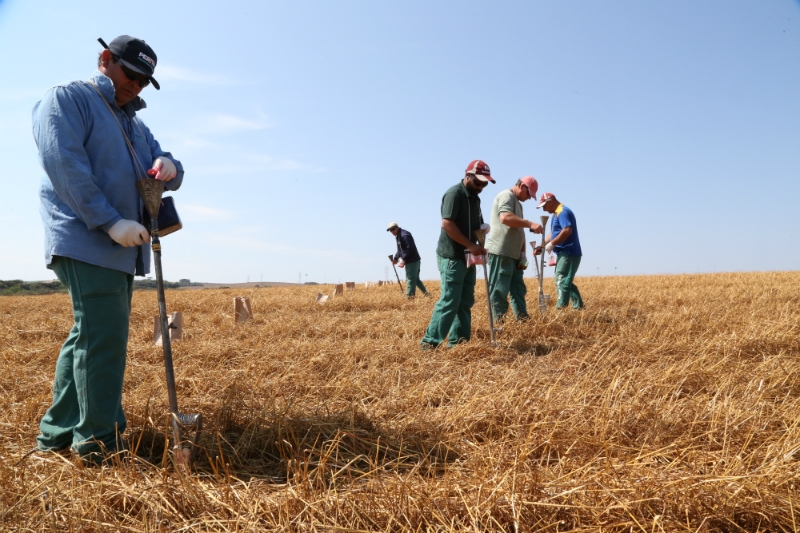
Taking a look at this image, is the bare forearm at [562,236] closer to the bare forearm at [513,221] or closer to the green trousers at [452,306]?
the bare forearm at [513,221]

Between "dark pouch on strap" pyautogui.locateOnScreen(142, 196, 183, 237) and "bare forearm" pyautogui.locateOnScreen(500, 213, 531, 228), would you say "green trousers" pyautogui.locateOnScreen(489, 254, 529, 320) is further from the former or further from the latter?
"dark pouch on strap" pyautogui.locateOnScreen(142, 196, 183, 237)

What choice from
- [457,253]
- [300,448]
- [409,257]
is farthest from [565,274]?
[300,448]

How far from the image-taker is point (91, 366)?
2348 mm

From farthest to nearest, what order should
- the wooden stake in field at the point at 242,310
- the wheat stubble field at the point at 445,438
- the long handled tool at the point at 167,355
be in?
the wooden stake in field at the point at 242,310 → the long handled tool at the point at 167,355 → the wheat stubble field at the point at 445,438

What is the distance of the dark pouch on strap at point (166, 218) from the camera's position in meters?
2.59

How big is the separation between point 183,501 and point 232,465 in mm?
508

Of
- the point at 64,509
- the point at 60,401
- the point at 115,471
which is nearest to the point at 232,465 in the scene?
the point at 115,471

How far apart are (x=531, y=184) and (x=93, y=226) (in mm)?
5058

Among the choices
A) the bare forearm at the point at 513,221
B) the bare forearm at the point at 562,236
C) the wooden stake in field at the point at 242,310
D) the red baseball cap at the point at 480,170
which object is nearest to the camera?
the red baseball cap at the point at 480,170

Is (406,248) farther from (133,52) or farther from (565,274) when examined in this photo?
(133,52)

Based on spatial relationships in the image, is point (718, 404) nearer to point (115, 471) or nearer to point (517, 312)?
point (115, 471)

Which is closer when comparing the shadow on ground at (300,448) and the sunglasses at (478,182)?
the shadow on ground at (300,448)

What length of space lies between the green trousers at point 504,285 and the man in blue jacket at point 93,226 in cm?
417

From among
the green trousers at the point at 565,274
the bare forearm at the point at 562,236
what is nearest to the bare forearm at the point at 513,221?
the bare forearm at the point at 562,236
